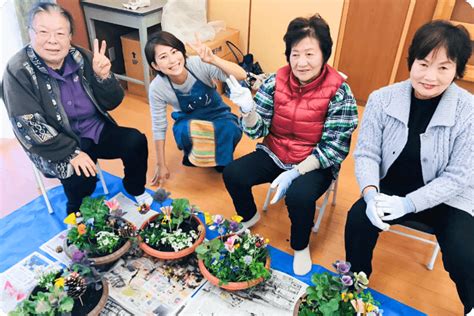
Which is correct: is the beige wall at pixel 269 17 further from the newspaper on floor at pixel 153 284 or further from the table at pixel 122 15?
the newspaper on floor at pixel 153 284

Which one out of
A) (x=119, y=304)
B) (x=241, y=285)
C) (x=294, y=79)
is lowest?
(x=119, y=304)

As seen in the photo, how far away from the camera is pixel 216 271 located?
1.46 meters

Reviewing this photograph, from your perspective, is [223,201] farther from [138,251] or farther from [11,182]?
[11,182]

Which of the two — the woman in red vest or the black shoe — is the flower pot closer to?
the woman in red vest

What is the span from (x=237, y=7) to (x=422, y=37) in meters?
2.35

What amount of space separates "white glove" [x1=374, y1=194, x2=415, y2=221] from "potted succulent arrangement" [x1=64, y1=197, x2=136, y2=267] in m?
1.02

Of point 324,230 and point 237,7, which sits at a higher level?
point 237,7

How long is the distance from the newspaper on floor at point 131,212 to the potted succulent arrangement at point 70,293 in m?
0.50

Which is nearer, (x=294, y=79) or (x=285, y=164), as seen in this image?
(x=294, y=79)

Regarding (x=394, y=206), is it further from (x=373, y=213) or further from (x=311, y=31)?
(x=311, y=31)

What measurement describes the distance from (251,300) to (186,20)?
2.35 meters

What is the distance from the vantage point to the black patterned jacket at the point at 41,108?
1520mm

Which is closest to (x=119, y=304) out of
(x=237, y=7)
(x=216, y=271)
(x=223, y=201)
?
(x=216, y=271)

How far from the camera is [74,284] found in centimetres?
131
